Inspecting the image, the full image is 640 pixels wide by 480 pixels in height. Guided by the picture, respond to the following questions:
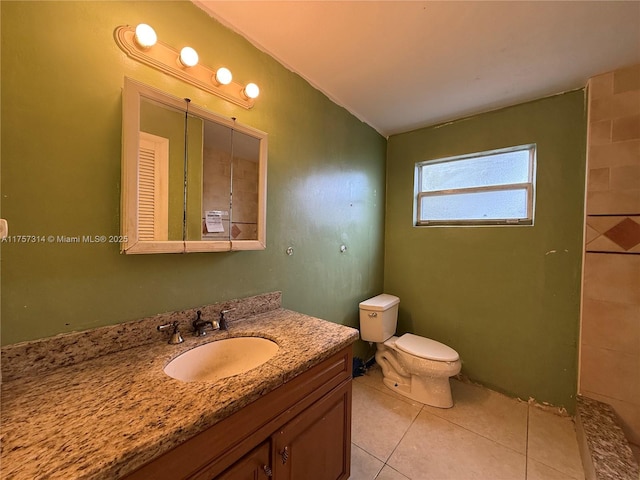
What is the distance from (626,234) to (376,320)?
5.38 ft

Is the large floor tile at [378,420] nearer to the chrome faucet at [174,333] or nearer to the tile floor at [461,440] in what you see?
the tile floor at [461,440]

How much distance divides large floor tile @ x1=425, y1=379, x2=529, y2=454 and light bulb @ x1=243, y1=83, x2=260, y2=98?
233 centimetres

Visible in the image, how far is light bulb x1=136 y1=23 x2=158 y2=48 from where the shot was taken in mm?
928

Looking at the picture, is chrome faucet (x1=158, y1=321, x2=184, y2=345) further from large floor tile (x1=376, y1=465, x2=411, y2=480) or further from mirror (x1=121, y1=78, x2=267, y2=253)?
large floor tile (x1=376, y1=465, x2=411, y2=480)

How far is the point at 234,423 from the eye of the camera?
28.6 inches

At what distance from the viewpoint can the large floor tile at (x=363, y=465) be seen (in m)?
1.32

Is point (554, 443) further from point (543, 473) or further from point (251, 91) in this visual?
point (251, 91)

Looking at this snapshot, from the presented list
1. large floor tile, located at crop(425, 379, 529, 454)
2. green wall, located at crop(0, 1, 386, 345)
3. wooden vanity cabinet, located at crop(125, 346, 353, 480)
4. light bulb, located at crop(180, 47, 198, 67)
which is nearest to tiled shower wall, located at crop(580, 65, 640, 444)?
large floor tile, located at crop(425, 379, 529, 454)

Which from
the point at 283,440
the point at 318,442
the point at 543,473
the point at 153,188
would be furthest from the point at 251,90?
the point at 543,473

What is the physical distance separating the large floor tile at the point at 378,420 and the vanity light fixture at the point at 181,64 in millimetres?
2056

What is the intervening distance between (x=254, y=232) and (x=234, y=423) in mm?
848

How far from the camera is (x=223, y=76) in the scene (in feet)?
3.82

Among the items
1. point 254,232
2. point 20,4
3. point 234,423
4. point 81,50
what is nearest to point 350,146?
point 254,232

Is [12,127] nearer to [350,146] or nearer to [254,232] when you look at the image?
[254,232]
